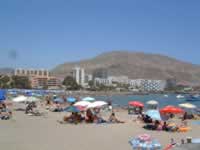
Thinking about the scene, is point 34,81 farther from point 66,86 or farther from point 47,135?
point 47,135

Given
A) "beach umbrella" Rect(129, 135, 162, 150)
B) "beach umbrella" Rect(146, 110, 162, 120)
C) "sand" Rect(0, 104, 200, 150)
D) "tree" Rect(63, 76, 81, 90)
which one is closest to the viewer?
"beach umbrella" Rect(129, 135, 162, 150)

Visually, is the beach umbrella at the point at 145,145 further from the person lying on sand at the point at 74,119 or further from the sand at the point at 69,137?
the person lying on sand at the point at 74,119

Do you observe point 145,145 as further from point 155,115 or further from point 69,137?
point 155,115

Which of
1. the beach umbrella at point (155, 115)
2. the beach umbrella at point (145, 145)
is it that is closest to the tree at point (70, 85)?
the beach umbrella at point (155, 115)

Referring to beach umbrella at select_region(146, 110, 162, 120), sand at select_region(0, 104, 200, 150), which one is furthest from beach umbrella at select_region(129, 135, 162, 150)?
beach umbrella at select_region(146, 110, 162, 120)

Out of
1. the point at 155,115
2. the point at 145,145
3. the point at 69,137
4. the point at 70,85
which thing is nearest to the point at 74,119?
the point at 155,115

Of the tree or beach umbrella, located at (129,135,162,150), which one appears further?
the tree

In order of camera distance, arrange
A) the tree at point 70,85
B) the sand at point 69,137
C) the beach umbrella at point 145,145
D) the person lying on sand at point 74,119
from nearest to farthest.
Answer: the beach umbrella at point 145,145 < the sand at point 69,137 < the person lying on sand at point 74,119 < the tree at point 70,85

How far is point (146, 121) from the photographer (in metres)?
21.9

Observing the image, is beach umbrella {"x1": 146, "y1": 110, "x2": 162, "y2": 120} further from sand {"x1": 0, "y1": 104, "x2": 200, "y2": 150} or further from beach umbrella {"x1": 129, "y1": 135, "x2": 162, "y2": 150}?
beach umbrella {"x1": 129, "y1": 135, "x2": 162, "y2": 150}

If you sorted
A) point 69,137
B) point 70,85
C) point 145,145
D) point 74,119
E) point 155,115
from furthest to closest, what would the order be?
point 70,85
point 74,119
point 155,115
point 69,137
point 145,145

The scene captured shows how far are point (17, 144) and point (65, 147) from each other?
5.79ft

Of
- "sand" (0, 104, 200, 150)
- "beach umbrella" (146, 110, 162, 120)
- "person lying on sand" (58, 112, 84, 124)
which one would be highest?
"beach umbrella" (146, 110, 162, 120)

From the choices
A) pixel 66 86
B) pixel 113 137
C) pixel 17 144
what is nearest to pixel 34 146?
pixel 17 144
